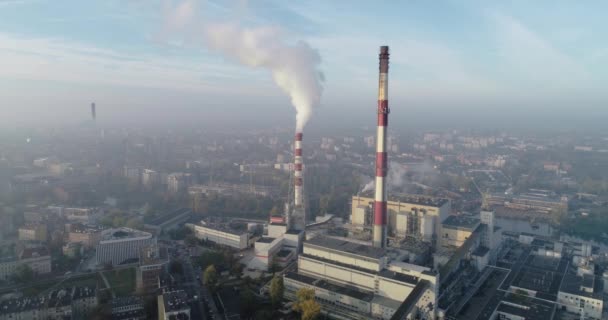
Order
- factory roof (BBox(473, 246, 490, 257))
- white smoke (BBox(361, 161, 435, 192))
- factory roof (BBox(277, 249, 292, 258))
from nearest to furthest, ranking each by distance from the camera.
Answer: factory roof (BBox(473, 246, 490, 257))
factory roof (BBox(277, 249, 292, 258))
white smoke (BBox(361, 161, 435, 192))

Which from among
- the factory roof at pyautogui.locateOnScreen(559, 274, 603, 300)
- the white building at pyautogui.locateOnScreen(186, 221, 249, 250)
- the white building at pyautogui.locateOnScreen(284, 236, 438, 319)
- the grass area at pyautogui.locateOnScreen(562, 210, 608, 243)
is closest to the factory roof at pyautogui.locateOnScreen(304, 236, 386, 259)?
the white building at pyautogui.locateOnScreen(284, 236, 438, 319)

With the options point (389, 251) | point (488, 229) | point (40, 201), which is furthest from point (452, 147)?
point (40, 201)

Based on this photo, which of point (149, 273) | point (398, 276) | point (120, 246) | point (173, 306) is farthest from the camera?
point (120, 246)

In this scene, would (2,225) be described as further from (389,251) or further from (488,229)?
(488,229)

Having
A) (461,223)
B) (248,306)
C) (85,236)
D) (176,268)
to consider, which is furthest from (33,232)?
(461,223)

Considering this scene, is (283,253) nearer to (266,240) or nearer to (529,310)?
(266,240)

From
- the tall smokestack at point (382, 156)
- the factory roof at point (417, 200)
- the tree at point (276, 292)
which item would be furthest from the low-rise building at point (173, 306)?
the factory roof at point (417, 200)

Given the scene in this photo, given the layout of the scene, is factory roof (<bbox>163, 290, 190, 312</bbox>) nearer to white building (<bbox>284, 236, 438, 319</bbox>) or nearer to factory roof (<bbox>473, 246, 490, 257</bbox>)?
white building (<bbox>284, 236, 438, 319</bbox>)
